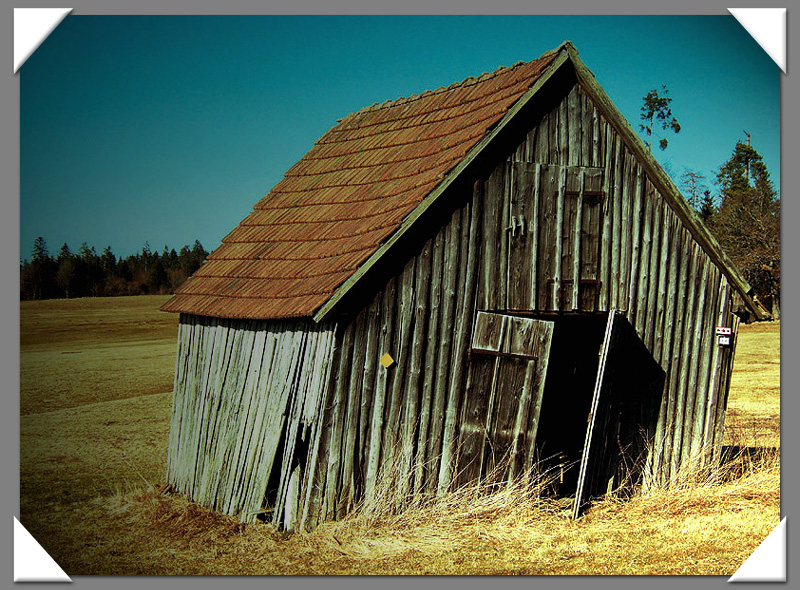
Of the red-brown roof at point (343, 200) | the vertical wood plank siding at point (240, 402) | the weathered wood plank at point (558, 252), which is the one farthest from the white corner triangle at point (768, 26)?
the vertical wood plank siding at point (240, 402)

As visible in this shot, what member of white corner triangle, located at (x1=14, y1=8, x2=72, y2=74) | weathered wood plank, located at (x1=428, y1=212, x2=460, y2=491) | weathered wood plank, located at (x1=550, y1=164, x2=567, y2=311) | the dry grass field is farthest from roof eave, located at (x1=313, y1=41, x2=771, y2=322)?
white corner triangle, located at (x1=14, y1=8, x2=72, y2=74)

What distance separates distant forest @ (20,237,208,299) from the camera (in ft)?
31.0

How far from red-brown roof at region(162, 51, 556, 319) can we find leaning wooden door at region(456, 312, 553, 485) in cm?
168

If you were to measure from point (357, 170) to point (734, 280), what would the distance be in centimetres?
496

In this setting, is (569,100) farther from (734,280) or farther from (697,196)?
(697,196)

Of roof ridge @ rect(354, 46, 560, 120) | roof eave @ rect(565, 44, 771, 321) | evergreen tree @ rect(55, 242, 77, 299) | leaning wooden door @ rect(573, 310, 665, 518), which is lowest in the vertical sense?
leaning wooden door @ rect(573, 310, 665, 518)

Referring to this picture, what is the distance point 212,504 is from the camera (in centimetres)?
948

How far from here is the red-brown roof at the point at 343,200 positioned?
8.30 metres

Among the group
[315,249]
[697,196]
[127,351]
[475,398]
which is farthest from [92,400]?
[697,196]

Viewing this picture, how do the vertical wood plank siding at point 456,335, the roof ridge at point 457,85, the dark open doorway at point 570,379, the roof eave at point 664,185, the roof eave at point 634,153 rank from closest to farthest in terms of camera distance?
the roof eave at point 634,153 < the vertical wood plank siding at point 456,335 < the roof eave at point 664,185 < the roof ridge at point 457,85 < the dark open doorway at point 570,379

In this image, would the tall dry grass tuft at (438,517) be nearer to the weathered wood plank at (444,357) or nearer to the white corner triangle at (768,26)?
the weathered wood plank at (444,357)

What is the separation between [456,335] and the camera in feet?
27.8

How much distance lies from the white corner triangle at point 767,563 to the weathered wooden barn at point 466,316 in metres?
1.82

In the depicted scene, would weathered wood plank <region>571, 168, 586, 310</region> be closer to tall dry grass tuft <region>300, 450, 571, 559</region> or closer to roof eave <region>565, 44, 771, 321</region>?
roof eave <region>565, 44, 771, 321</region>
